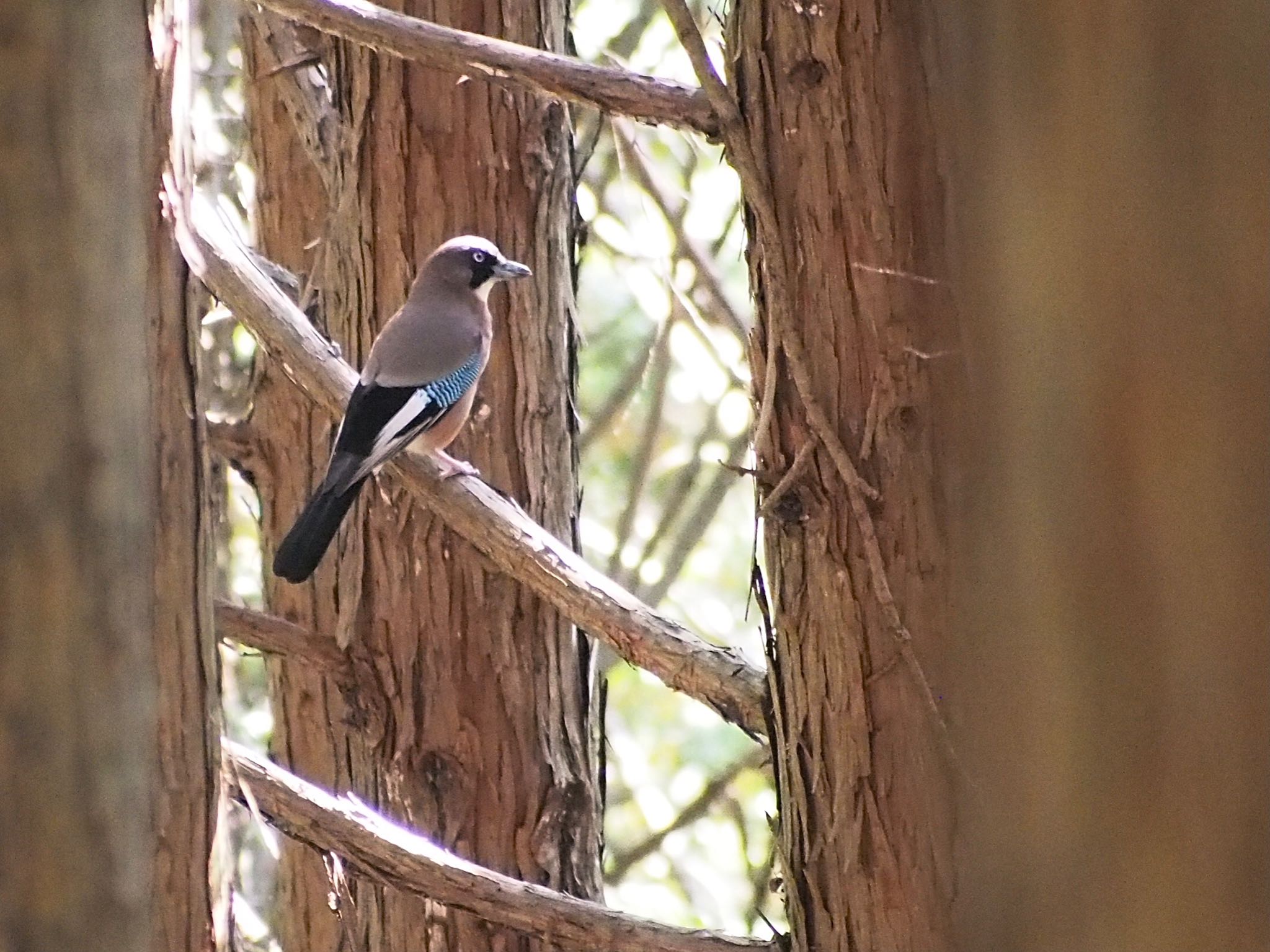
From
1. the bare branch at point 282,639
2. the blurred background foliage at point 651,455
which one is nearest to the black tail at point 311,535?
the bare branch at point 282,639

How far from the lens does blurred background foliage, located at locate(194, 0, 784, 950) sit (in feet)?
14.5

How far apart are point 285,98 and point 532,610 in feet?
4.28

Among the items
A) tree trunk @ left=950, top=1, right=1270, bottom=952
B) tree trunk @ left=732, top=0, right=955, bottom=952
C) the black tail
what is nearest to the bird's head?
the black tail

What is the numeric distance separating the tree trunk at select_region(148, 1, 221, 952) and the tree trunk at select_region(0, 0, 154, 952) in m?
0.17

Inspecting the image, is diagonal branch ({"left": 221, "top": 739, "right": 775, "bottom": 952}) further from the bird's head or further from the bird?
the bird's head

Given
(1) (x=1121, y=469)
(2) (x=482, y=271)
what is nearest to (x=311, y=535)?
(2) (x=482, y=271)

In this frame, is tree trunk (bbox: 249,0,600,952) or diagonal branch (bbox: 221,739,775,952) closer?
diagonal branch (bbox: 221,739,775,952)

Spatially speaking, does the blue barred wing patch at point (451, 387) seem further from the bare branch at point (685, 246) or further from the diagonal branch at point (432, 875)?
the diagonal branch at point (432, 875)

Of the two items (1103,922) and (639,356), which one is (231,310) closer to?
(639,356)

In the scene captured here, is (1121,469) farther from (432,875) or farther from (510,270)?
(510,270)

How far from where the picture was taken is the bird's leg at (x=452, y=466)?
3.26 metres

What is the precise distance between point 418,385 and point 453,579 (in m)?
0.79

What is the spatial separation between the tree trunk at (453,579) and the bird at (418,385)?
84mm

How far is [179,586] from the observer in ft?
4.07
